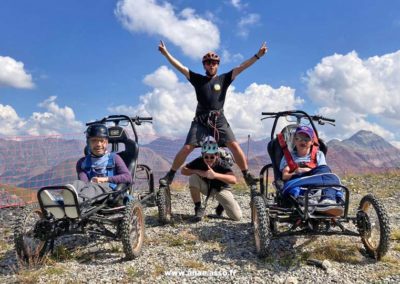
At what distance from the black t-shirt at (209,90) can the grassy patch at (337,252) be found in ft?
10.0

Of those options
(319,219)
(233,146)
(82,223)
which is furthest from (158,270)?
(233,146)

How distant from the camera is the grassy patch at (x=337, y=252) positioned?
489 centimetres

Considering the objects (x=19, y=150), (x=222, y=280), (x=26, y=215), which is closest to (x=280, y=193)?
(x=222, y=280)

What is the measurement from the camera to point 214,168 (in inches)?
287

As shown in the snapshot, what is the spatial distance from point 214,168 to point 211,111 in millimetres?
1120

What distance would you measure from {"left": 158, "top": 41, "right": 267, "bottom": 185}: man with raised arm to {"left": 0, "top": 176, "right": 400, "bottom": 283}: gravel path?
127 centimetres

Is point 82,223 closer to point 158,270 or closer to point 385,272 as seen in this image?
point 158,270

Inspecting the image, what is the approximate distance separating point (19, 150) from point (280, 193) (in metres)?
13.4

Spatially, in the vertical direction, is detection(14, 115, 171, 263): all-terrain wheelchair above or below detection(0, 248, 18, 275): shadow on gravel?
above

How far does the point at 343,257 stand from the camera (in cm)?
491

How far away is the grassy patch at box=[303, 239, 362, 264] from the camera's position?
489cm

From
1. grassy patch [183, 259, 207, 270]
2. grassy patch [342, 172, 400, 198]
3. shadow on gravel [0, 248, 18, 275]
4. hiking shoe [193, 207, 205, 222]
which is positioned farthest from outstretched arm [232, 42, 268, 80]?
grassy patch [342, 172, 400, 198]

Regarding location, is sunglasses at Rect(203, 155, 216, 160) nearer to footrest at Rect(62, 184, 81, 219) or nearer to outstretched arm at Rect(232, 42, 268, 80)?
outstretched arm at Rect(232, 42, 268, 80)

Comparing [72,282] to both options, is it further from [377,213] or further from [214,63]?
[214,63]
